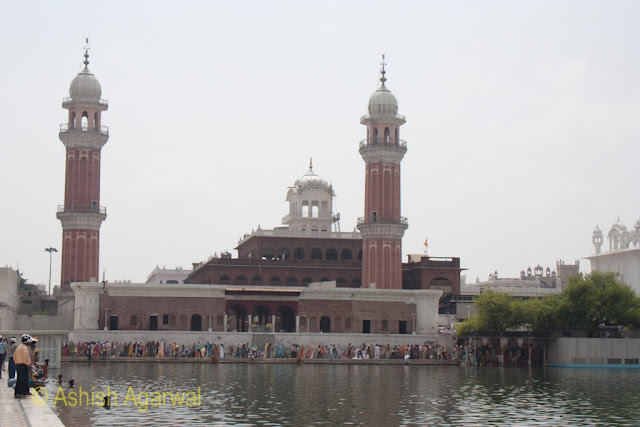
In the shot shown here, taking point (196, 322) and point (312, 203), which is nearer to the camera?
point (196, 322)

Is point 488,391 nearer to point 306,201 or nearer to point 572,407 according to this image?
point 572,407

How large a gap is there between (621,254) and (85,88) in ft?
159

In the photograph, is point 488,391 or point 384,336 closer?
→ point 488,391

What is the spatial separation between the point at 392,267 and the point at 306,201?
1692 cm

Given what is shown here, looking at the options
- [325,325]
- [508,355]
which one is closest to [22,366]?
[508,355]

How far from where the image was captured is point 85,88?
77125 mm

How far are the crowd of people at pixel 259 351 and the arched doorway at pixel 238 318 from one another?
838 cm

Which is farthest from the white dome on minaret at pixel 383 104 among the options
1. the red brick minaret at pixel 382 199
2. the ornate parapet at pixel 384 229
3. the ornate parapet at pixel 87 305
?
the ornate parapet at pixel 87 305

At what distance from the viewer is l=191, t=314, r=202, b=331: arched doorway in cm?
7238

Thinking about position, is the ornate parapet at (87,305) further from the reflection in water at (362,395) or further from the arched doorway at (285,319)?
the arched doorway at (285,319)

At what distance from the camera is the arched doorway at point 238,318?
75.4 metres

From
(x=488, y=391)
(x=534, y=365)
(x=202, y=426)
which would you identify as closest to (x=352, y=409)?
(x=202, y=426)

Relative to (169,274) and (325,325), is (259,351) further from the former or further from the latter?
(169,274)

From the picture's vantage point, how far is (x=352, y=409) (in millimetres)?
31141
